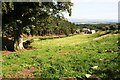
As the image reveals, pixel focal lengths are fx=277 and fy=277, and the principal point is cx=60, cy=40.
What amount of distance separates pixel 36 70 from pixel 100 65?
14.1ft

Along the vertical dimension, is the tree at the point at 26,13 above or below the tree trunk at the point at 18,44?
above

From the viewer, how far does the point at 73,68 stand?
1838 centimetres

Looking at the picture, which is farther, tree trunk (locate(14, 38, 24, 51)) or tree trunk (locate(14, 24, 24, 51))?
tree trunk (locate(14, 38, 24, 51))

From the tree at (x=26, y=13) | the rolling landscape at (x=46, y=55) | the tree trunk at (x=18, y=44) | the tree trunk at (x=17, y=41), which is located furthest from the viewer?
the tree trunk at (x=18, y=44)

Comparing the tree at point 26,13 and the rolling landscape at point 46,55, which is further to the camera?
the tree at point 26,13

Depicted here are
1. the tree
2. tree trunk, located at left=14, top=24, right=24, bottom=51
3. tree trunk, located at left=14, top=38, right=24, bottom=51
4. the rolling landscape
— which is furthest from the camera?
tree trunk, located at left=14, top=38, right=24, bottom=51

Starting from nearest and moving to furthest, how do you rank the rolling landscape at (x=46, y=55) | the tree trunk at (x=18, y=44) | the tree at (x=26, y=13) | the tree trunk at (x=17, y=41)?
the rolling landscape at (x=46, y=55), the tree at (x=26, y=13), the tree trunk at (x=17, y=41), the tree trunk at (x=18, y=44)

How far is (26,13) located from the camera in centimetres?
3089

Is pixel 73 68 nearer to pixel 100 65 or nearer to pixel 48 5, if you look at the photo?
pixel 100 65

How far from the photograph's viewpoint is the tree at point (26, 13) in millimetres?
29844

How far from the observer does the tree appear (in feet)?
97.9

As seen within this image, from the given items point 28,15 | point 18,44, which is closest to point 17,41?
point 18,44

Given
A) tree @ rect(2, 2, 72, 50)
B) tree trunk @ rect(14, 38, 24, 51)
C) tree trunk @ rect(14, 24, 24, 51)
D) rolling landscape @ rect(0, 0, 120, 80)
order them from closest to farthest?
1. rolling landscape @ rect(0, 0, 120, 80)
2. tree @ rect(2, 2, 72, 50)
3. tree trunk @ rect(14, 24, 24, 51)
4. tree trunk @ rect(14, 38, 24, 51)

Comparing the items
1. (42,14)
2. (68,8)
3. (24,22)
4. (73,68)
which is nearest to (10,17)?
(24,22)
